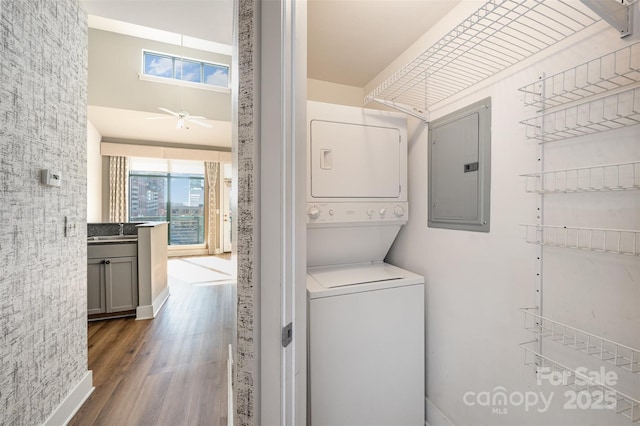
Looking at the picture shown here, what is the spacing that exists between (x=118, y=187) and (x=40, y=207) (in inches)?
217

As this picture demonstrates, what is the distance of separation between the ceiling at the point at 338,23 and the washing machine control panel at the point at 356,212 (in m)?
1.05

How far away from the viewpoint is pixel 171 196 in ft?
22.7

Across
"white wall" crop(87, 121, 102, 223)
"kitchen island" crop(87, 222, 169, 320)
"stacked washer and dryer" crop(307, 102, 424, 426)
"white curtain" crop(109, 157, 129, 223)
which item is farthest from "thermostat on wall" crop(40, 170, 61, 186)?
"white curtain" crop(109, 157, 129, 223)

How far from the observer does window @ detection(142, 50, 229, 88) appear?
461cm

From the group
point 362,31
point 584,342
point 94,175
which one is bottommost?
point 584,342

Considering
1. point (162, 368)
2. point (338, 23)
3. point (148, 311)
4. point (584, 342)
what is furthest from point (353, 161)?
point (148, 311)

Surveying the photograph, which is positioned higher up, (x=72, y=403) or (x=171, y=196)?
(x=171, y=196)

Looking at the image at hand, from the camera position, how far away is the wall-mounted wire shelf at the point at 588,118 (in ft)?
2.75

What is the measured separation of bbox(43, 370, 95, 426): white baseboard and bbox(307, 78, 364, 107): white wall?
2.54 m

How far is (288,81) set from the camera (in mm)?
794

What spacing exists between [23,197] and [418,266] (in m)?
2.16

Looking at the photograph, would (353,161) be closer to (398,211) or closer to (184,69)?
(398,211)

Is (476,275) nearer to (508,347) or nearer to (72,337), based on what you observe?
(508,347)

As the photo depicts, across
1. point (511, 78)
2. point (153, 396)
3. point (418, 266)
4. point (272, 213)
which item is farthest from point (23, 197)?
point (511, 78)
